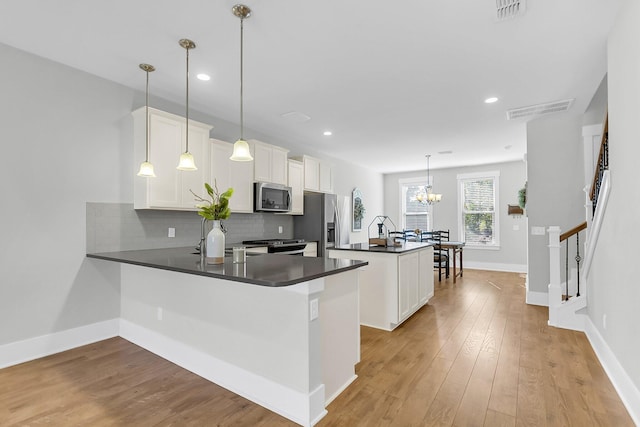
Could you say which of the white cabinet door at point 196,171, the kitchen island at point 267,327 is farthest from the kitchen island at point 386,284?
the white cabinet door at point 196,171

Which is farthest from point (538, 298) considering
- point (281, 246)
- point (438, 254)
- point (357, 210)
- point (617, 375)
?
point (357, 210)

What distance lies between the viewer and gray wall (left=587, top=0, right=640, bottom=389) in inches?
77.0

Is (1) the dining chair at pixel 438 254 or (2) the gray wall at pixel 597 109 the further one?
(1) the dining chair at pixel 438 254

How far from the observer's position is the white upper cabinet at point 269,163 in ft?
15.0

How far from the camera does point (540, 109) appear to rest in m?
4.05

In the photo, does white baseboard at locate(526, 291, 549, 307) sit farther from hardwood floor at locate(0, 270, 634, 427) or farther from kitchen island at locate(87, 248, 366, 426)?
kitchen island at locate(87, 248, 366, 426)

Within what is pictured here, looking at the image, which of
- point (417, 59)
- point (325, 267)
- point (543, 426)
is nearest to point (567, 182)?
point (417, 59)

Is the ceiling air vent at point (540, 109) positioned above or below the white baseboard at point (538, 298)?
above

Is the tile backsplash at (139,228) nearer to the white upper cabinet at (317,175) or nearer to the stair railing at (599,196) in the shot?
the white upper cabinet at (317,175)

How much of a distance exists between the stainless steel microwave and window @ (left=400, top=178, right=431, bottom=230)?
5018mm

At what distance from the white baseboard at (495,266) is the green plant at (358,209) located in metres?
2.95

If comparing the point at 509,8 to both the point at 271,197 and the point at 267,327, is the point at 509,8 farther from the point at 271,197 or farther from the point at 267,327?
the point at 271,197

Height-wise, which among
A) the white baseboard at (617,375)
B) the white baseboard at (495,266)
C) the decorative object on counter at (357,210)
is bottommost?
the white baseboard at (495,266)

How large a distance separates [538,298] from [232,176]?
15.2 ft
